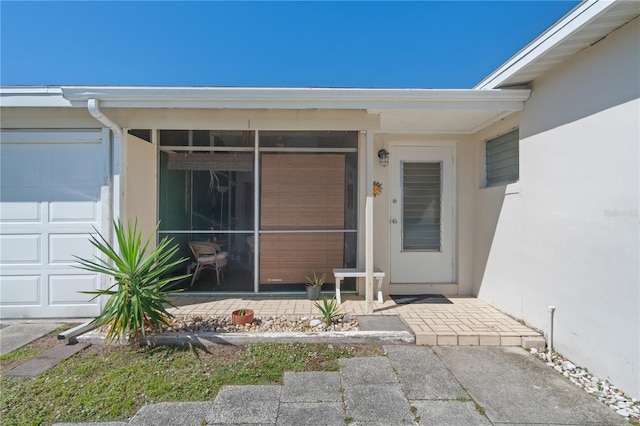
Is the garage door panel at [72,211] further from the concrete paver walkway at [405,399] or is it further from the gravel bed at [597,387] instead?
the gravel bed at [597,387]

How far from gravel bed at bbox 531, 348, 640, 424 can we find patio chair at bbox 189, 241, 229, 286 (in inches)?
160

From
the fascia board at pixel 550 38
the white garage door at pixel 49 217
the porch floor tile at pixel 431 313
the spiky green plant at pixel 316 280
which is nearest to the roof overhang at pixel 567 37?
the fascia board at pixel 550 38

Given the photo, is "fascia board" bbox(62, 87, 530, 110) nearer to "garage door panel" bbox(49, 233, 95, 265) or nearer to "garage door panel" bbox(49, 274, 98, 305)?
"garage door panel" bbox(49, 233, 95, 265)

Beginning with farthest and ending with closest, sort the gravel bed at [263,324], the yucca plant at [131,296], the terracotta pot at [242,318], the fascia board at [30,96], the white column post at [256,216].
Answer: the white column post at [256,216]
the fascia board at [30,96]
the terracotta pot at [242,318]
the gravel bed at [263,324]
the yucca plant at [131,296]

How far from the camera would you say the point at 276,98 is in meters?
3.43

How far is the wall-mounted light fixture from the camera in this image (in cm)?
461

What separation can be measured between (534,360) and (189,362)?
10.7 ft

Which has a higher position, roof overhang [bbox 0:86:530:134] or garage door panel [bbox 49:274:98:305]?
roof overhang [bbox 0:86:530:134]

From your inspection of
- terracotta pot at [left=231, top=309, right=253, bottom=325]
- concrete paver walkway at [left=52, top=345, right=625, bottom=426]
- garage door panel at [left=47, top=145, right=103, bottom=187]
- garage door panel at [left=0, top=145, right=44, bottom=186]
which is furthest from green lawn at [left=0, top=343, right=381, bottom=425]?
garage door panel at [left=0, top=145, right=44, bottom=186]

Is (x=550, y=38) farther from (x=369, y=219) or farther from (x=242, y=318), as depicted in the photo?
(x=242, y=318)

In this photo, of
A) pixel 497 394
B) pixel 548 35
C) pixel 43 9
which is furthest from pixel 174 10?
pixel 497 394

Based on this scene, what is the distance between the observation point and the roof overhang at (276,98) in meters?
3.39

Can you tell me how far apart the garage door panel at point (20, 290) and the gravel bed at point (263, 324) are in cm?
195

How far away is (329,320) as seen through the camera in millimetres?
3469
